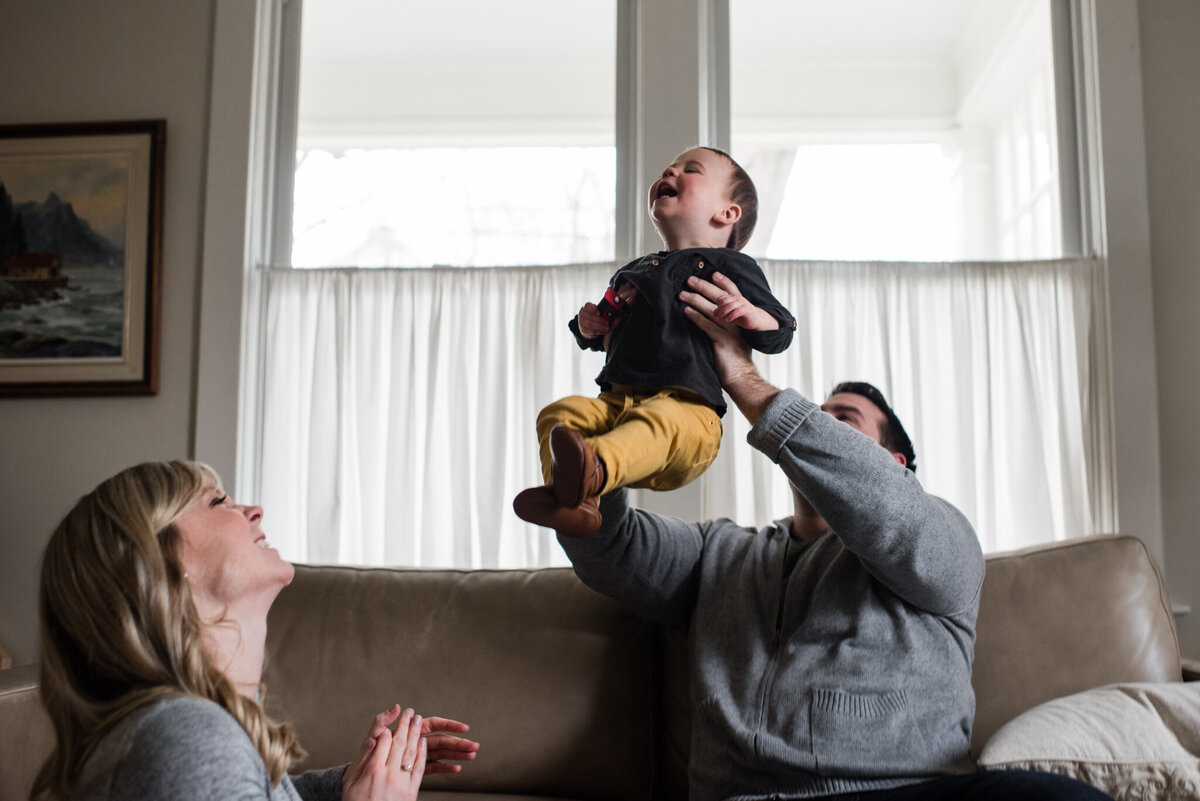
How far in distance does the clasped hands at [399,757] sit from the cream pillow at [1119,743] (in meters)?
0.82

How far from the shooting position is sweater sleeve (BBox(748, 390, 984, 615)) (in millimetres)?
1544

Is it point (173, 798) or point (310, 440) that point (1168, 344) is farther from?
point (173, 798)

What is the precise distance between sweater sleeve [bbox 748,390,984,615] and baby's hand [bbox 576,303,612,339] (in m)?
0.30

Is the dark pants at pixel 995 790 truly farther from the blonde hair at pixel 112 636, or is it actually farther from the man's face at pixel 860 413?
the blonde hair at pixel 112 636

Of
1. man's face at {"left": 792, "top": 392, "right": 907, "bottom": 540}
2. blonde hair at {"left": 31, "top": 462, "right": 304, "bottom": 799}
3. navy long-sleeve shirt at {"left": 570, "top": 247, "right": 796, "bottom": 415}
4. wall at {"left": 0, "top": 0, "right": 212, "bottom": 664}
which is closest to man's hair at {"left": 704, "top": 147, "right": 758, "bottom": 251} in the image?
navy long-sleeve shirt at {"left": 570, "top": 247, "right": 796, "bottom": 415}

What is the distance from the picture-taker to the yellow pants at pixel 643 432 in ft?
4.42

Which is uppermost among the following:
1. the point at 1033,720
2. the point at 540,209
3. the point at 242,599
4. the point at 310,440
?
the point at 540,209

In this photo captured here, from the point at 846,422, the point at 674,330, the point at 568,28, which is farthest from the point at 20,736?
the point at 568,28

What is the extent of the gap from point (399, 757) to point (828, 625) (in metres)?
0.78

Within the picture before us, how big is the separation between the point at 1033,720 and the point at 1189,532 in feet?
4.34

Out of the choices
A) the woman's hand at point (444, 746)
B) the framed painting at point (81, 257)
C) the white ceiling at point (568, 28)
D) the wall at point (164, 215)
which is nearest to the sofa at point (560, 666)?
the woman's hand at point (444, 746)

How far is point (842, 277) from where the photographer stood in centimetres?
279

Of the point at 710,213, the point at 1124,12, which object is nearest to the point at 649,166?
the point at 710,213

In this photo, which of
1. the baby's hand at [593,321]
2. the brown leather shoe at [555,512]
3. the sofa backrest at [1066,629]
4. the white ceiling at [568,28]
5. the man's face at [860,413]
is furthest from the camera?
the white ceiling at [568,28]
